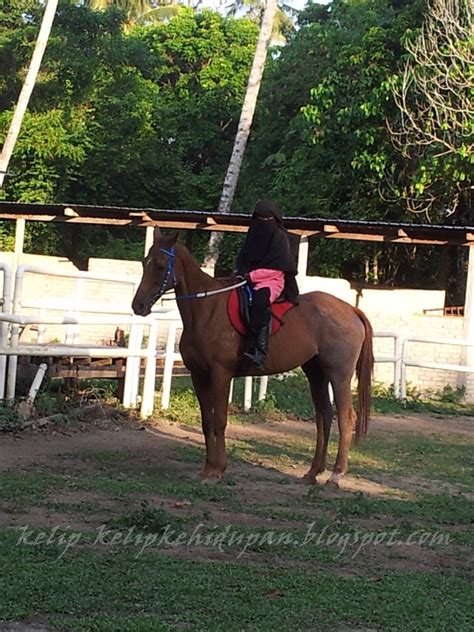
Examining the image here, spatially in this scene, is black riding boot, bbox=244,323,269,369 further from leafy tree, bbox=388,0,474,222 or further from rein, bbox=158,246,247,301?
leafy tree, bbox=388,0,474,222

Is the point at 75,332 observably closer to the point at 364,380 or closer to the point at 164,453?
the point at 164,453

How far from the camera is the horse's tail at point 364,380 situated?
8.97 metres

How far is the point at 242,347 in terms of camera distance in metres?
8.25

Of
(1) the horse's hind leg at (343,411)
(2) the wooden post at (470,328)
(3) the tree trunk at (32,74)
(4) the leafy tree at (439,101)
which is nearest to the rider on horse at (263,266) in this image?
(1) the horse's hind leg at (343,411)

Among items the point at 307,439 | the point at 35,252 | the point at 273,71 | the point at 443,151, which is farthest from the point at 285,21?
the point at 307,439

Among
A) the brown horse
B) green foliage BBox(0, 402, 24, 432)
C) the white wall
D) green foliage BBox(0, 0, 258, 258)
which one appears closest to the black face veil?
the brown horse

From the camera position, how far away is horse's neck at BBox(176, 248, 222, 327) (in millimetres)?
A: 8211

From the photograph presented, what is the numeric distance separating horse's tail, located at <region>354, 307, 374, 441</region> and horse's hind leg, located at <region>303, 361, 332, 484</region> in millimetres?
305

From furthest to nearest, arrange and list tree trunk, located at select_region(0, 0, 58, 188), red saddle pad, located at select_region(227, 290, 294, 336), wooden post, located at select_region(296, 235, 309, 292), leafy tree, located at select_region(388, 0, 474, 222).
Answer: tree trunk, located at select_region(0, 0, 58, 188), leafy tree, located at select_region(388, 0, 474, 222), wooden post, located at select_region(296, 235, 309, 292), red saddle pad, located at select_region(227, 290, 294, 336)

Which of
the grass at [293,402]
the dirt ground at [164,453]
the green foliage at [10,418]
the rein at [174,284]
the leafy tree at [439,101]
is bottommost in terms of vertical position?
the grass at [293,402]

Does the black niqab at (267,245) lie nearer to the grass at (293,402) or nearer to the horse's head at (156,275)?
the horse's head at (156,275)

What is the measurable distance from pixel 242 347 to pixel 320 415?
3.81 ft

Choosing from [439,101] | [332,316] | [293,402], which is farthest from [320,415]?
[439,101]

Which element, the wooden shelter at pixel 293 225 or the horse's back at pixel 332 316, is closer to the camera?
the horse's back at pixel 332 316
